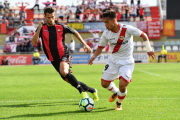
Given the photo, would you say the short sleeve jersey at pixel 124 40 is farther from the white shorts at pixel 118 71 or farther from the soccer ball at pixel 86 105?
the soccer ball at pixel 86 105

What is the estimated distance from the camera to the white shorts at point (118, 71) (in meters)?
5.00

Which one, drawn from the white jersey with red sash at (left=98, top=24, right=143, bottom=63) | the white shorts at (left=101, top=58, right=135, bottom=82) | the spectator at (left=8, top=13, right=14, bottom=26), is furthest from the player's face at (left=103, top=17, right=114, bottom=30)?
the spectator at (left=8, top=13, right=14, bottom=26)

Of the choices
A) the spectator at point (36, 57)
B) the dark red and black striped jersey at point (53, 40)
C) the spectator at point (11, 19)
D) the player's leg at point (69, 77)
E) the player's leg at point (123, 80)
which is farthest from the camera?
the spectator at point (11, 19)

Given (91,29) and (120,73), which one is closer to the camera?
(120,73)

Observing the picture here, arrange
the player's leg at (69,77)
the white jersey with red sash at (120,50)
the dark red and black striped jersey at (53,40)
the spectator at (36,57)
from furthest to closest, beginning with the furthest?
the spectator at (36,57) < the dark red and black striped jersey at (53,40) < the player's leg at (69,77) < the white jersey with red sash at (120,50)

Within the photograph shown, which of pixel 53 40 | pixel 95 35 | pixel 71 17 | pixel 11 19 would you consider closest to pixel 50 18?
pixel 53 40

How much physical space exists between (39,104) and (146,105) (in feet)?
7.60

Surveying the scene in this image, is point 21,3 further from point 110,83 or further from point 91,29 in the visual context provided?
point 110,83

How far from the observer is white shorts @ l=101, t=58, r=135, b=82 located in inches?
197

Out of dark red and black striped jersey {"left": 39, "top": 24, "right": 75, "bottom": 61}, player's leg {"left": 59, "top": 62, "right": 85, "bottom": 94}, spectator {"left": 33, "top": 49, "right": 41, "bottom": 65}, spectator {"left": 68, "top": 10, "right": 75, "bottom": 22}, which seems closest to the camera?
player's leg {"left": 59, "top": 62, "right": 85, "bottom": 94}

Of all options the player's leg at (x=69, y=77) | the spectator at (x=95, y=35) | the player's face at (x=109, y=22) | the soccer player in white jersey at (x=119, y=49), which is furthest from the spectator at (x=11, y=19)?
the player's face at (x=109, y=22)

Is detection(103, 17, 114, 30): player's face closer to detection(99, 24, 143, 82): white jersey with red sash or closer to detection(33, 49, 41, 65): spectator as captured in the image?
detection(99, 24, 143, 82): white jersey with red sash

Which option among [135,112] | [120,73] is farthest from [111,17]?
[135,112]

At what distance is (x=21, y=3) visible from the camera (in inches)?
1315
